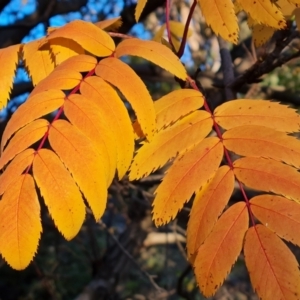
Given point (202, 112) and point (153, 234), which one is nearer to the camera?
point (202, 112)

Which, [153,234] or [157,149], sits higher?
[157,149]

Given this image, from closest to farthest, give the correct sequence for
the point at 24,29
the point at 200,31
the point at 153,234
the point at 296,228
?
the point at 296,228 < the point at 24,29 < the point at 153,234 < the point at 200,31

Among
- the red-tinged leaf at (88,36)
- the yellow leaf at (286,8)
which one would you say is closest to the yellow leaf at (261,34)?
the yellow leaf at (286,8)

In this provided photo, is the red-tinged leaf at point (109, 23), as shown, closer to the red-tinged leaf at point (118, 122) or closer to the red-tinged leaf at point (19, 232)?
the red-tinged leaf at point (118, 122)

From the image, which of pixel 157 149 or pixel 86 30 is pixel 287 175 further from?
pixel 86 30

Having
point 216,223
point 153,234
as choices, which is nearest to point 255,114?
point 216,223

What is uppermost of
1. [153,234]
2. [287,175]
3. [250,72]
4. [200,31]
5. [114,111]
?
[114,111]
